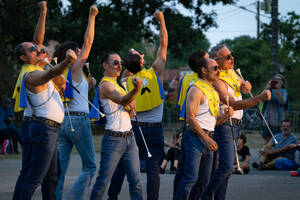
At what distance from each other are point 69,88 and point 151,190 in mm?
1518

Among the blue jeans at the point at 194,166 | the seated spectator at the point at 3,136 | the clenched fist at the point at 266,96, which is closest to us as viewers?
the blue jeans at the point at 194,166

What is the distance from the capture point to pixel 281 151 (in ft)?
37.7

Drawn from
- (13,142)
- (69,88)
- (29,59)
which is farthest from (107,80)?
(13,142)

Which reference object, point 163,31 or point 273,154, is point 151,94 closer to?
point 163,31

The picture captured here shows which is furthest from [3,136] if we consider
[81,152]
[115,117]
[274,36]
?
[274,36]

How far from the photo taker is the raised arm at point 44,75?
15.4 ft

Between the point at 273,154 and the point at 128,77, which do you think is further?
the point at 273,154

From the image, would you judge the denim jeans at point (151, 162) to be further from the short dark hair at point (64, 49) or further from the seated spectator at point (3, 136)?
the seated spectator at point (3, 136)

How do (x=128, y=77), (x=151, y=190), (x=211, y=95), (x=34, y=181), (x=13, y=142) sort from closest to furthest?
(x=34, y=181) → (x=211, y=95) → (x=151, y=190) → (x=128, y=77) → (x=13, y=142)

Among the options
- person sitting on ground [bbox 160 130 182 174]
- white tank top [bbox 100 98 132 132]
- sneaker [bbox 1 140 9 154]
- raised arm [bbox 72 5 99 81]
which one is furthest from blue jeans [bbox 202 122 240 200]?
sneaker [bbox 1 140 9 154]

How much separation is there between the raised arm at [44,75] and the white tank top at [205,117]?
162cm

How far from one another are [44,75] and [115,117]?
1.09m

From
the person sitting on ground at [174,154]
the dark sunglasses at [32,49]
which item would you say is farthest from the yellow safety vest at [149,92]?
the person sitting on ground at [174,154]

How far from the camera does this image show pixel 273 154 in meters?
11.7
